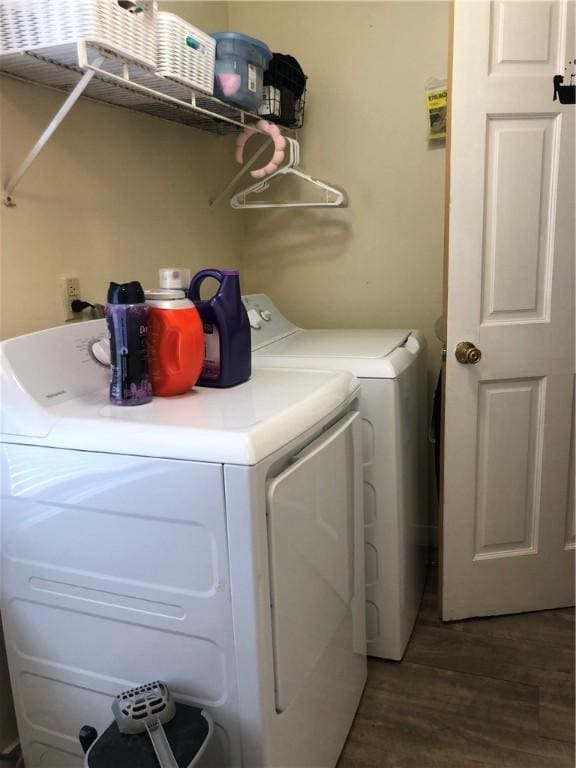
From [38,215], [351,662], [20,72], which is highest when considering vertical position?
[20,72]

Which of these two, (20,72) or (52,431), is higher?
Answer: (20,72)

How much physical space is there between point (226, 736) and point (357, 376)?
997mm

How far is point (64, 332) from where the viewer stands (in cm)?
147

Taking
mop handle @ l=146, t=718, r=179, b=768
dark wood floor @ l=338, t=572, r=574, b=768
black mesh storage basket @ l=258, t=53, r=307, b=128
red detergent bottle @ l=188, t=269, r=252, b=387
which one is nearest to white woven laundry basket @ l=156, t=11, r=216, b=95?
black mesh storage basket @ l=258, t=53, r=307, b=128

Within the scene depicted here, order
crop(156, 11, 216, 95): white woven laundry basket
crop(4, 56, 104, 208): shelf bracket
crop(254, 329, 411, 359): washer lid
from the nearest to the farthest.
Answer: crop(4, 56, 104, 208): shelf bracket
crop(156, 11, 216, 95): white woven laundry basket
crop(254, 329, 411, 359): washer lid

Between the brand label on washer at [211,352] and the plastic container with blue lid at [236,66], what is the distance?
0.81 metres

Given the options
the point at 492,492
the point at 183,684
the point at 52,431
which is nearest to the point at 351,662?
the point at 183,684

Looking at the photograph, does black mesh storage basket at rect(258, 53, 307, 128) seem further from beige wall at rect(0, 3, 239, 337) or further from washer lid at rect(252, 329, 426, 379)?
washer lid at rect(252, 329, 426, 379)

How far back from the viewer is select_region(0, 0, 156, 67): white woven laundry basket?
1275 mm

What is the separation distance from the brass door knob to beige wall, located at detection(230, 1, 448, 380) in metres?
0.55

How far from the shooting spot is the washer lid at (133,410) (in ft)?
3.82

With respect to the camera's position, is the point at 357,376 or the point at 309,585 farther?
the point at 357,376

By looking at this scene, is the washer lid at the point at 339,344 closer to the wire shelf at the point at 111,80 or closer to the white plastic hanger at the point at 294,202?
the white plastic hanger at the point at 294,202

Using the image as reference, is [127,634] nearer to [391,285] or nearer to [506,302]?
[506,302]
